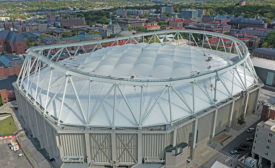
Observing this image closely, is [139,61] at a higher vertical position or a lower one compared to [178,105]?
higher

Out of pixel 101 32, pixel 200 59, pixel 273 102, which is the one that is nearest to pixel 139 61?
pixel 200 59

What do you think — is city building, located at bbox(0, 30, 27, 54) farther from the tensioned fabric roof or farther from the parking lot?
the parking lot

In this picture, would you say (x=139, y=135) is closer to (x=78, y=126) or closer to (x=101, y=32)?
(x=78, y=126)

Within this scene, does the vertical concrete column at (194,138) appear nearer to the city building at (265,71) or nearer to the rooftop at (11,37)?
the city building at (265,71)

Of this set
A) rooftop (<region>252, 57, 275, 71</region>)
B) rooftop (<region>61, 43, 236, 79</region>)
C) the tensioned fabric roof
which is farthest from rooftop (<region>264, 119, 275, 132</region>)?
rooftop (<region>252, 57, 275, 71</region>)

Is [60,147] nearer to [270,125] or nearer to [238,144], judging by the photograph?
[238,144]

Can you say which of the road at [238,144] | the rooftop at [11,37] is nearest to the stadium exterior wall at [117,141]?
the road at [238,144]
